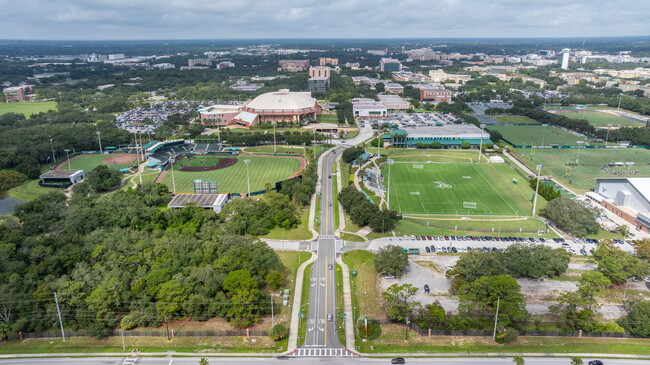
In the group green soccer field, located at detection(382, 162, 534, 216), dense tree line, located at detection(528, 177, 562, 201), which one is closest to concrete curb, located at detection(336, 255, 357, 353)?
green soccer field, located at detection(382, 162, 534, 216)

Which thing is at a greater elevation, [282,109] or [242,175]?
[282,109]

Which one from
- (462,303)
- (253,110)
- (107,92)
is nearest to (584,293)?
(462,303)

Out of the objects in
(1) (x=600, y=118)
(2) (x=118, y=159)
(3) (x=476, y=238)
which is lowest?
(3) (x=476, y=238)

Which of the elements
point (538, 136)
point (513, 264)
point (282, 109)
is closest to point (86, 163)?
point (282, 109)

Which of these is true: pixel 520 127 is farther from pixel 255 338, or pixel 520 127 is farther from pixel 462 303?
pixel 255 338

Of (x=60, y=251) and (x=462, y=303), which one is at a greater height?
(x=60, y=251)

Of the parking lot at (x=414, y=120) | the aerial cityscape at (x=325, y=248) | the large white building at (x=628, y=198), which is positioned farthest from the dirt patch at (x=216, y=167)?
the large white building at (x=628, y=198)

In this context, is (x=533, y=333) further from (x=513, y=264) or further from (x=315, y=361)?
(x=315, y=361)
